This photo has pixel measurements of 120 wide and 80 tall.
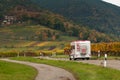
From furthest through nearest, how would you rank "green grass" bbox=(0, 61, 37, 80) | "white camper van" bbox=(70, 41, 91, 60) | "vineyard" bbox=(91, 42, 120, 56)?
1. "vineyard" bbox=(91, 42, 120, 56)
2. "white camper van" bbox=(70, 41, 91, 60)
3. "green grass" bbox=(0, 61, 37, 80)

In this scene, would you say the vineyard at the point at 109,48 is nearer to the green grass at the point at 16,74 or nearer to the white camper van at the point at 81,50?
Answer: the white camper van at the point at 81,50

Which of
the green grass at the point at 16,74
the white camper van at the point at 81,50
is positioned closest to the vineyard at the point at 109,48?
the white camper van at the point at 81,50

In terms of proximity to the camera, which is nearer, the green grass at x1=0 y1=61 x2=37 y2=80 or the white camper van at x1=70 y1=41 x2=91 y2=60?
the green grass at x1=0 y1=61 x2=37 y2=80

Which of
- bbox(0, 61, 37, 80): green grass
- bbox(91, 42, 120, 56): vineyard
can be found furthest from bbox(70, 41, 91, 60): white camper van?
bbox(0, 61, 37, 80): green grass

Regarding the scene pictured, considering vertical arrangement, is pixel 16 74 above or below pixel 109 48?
below

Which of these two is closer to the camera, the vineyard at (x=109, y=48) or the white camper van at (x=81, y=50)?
the white camper van at (x=81, y=50)

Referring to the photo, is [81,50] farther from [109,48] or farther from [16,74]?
[16,74]

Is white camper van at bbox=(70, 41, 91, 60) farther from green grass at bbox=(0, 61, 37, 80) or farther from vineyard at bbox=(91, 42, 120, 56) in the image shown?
green grass at bbox=(0, 61, 37, 80)

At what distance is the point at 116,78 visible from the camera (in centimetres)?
2258

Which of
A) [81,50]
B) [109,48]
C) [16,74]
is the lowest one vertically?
[16,74]

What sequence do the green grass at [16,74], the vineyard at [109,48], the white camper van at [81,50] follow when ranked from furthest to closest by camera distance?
1. the vineyard at [109,48]
2. the white camper van at [81,50]
3. the green grass at [16,74]

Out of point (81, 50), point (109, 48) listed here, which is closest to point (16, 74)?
point (81, 50)

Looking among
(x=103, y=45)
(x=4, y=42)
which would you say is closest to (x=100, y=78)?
(x=103, y=45)

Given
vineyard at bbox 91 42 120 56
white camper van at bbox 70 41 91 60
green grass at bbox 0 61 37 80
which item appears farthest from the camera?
vineyard at bbox 91 42 120 56
